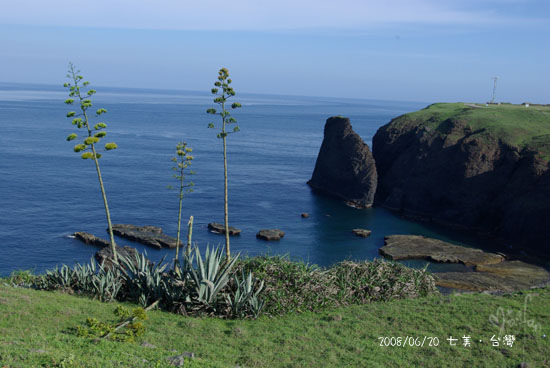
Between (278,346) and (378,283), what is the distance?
29.0ft

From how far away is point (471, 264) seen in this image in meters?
44.3

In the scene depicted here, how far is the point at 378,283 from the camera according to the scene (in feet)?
72.4

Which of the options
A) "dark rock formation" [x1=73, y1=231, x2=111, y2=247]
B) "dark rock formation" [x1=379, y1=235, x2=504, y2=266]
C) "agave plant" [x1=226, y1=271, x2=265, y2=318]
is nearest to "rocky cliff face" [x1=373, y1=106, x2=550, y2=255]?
"dark rock formation" [x1=379, y1=235, x2=504, y2=266]

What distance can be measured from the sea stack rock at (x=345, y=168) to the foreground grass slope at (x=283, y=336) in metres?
52.8

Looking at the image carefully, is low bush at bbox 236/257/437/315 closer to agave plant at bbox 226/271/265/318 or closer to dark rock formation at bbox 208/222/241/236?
agave plant at bbox 226/271/265/318

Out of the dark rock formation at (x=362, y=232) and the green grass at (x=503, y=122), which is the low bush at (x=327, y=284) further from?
the green grass at (x=503, y=122)

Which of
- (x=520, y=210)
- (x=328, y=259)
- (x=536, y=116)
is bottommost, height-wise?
(x=328, y=259)

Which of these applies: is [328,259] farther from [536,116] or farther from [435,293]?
[536,116]

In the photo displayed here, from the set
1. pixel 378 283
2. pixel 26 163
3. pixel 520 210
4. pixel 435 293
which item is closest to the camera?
pixel 378 283

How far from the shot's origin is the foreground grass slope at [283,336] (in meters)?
11.9

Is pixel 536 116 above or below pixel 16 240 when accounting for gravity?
above

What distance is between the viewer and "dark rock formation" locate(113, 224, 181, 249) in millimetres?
46969

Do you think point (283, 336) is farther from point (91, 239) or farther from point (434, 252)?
point (91, 239)

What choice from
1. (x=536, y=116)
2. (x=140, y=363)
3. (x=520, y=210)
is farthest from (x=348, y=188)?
(x=140, y=363)
